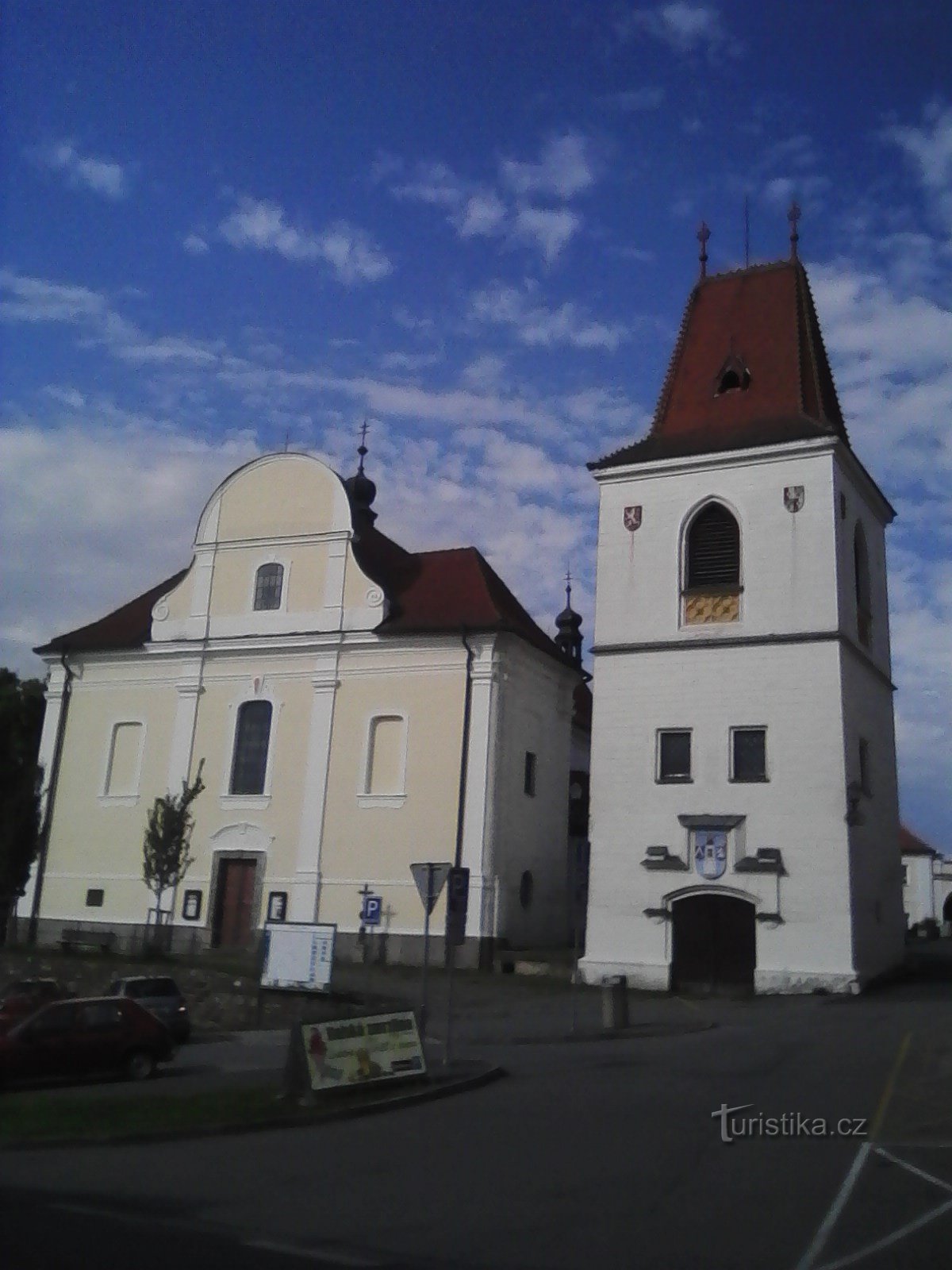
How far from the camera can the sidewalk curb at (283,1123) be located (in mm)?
10836

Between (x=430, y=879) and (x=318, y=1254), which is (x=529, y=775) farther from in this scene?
(x=318, y=1254)

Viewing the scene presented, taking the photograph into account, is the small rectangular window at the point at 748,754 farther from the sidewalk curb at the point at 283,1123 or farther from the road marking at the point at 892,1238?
the road marking at the point at 892,1238

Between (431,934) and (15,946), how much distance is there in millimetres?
12643

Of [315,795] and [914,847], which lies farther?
[914,847]

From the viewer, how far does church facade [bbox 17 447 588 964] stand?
3347 centimetres

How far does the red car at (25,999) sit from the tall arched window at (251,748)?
11.6 meters

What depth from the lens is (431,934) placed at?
103 ft

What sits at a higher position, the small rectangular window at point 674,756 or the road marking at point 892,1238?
the small rectangular window at point 674,756

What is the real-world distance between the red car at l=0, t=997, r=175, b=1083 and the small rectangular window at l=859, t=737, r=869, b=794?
61.6ft

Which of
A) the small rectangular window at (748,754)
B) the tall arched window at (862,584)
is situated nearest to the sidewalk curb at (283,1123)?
the small rectangular window at (748,754)

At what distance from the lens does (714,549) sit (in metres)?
30.1

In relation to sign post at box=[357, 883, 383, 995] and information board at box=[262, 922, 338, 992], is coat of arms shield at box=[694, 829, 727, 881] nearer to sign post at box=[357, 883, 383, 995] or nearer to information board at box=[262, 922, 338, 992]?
sign post at box=[357, 883, 383, 995]

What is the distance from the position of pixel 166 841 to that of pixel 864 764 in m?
18.5

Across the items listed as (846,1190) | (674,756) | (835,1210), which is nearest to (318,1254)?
(835,1210)
